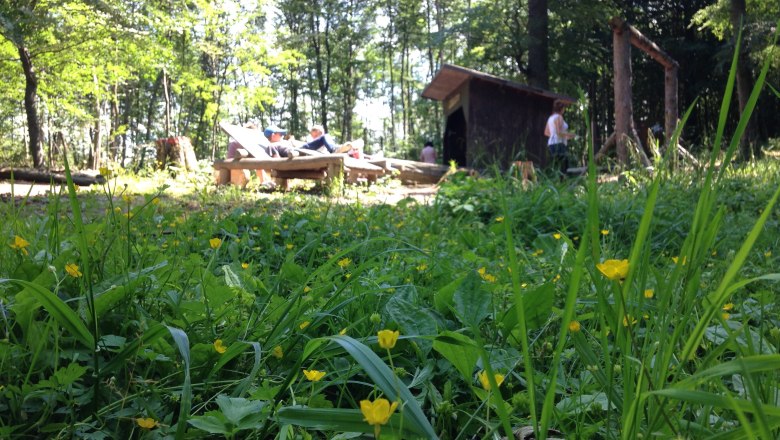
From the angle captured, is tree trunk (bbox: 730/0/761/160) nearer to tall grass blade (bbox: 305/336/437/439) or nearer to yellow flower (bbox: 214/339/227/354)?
yellow flower (bbox: 214/339/227/354)

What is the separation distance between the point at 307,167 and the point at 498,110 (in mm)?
5402

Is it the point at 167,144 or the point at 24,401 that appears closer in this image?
the point at 24,401

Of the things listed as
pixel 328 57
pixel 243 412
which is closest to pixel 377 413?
pixel 243 412

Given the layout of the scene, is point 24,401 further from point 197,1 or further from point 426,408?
point 197,1

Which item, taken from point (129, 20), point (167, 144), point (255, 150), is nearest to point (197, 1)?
point (129, 20)

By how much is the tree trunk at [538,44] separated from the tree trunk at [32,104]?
12.9 meters

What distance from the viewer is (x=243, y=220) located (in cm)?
353

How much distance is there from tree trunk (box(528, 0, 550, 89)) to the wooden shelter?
2.95 meters

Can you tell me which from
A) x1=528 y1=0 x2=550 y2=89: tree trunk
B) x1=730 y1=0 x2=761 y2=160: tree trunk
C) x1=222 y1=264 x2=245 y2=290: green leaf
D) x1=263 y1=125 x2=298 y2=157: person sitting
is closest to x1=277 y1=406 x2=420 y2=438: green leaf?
x1=222 y1=264 x2=245 y2=290: green leaf

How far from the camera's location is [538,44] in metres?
16.4

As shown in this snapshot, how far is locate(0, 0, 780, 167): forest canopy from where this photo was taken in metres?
12.8

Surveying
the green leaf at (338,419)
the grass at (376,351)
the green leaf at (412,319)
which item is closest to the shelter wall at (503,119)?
the grass at (376,351)

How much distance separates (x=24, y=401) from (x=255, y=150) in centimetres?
1090

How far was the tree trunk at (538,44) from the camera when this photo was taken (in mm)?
16328
